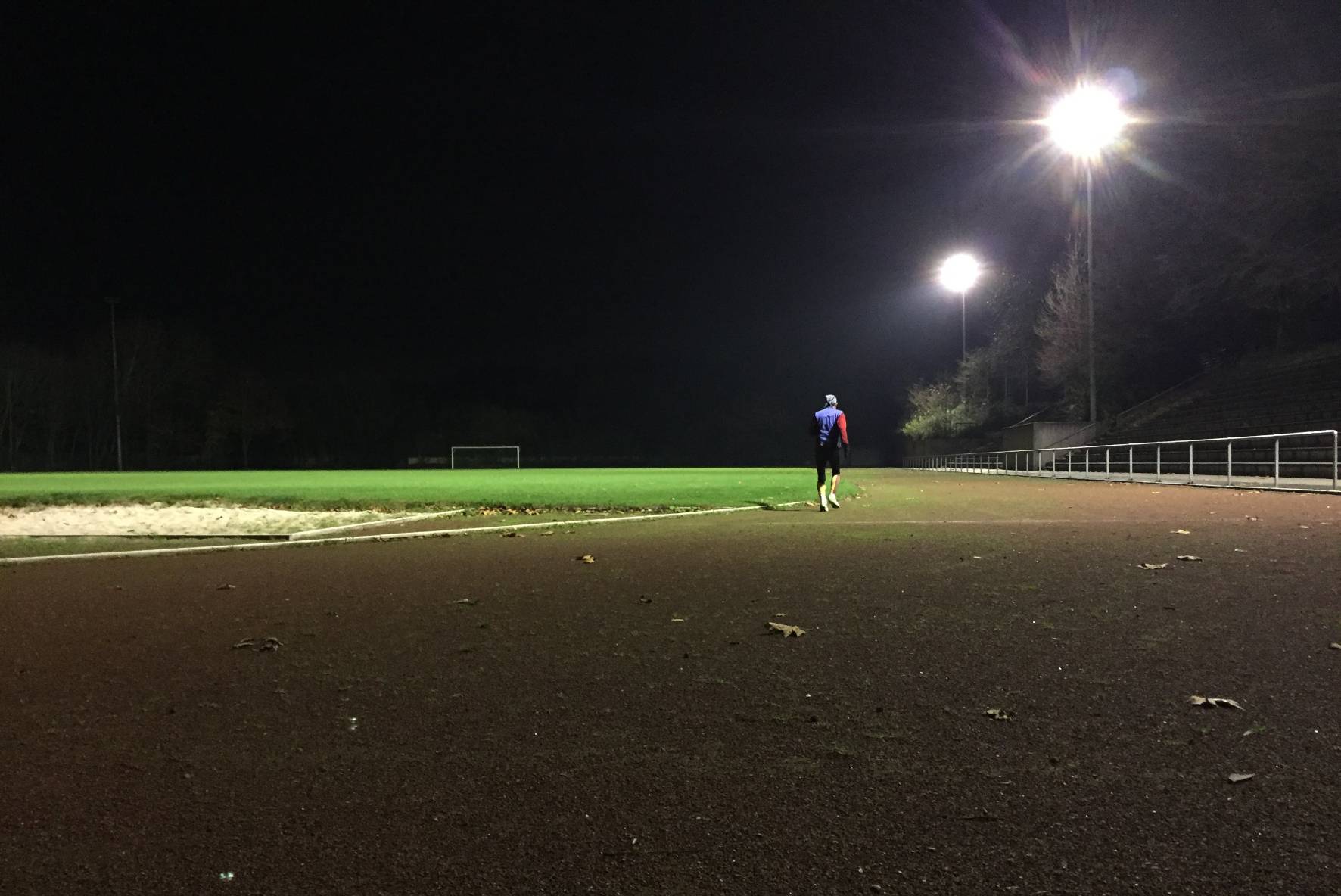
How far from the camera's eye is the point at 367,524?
10.4 m

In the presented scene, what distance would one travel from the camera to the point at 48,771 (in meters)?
2.61

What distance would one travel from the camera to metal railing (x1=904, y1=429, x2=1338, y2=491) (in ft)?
53.8

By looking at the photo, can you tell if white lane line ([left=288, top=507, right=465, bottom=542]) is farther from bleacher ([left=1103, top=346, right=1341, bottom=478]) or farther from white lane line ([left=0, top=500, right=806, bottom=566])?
bleacher ([left=1103, top=346, right=1341, bottom=478])

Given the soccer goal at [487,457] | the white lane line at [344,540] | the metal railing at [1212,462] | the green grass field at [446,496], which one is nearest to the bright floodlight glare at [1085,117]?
the metal railing at [1212,462]

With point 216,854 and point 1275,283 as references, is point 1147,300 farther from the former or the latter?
point 216,854

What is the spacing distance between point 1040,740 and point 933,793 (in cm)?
63

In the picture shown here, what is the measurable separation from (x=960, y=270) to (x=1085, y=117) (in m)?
23.0

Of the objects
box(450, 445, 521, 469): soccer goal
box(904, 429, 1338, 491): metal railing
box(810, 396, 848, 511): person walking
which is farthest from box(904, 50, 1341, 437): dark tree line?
box(450, 445, 521, 469): soccer goal

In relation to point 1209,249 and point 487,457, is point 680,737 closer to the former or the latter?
point 1209,249

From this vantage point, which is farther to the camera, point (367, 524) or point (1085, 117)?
point (1085, 117)

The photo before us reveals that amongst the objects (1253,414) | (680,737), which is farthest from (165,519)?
(1253,414)

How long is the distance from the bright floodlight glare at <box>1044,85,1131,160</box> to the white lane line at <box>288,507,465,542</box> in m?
23.8

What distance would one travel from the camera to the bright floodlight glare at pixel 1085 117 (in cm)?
2595

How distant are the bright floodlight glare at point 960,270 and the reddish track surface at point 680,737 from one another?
150 ft
